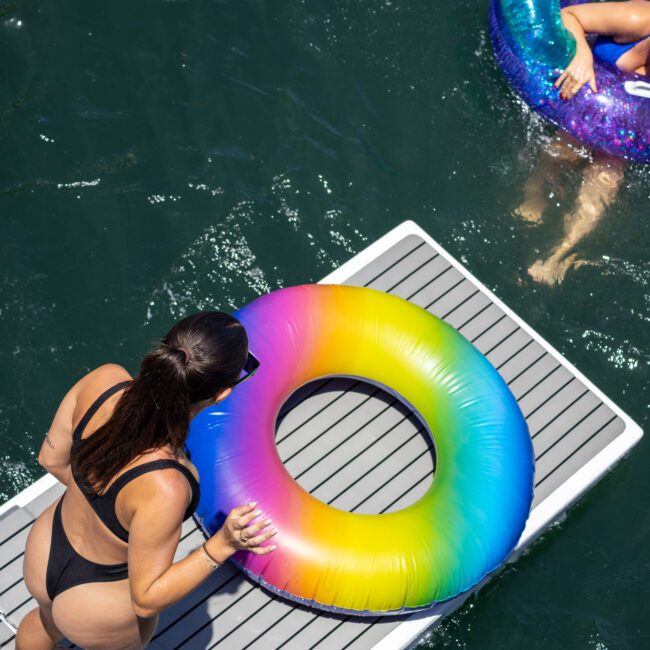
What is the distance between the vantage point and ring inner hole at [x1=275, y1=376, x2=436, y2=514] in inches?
168

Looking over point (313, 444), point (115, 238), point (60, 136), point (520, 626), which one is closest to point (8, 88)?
point (60, 136)

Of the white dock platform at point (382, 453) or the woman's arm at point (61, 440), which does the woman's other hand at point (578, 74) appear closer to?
the white dock platform at point (382, 453)

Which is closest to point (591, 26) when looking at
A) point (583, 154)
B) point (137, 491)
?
point (583, 154)

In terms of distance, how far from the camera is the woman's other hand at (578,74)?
223 inches

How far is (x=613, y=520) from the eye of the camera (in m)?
4.96

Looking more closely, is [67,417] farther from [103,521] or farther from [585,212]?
[585,212]

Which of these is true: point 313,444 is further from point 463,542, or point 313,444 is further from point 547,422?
point 547,422

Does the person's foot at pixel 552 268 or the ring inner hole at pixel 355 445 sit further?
the person's foot at pixel 552 268

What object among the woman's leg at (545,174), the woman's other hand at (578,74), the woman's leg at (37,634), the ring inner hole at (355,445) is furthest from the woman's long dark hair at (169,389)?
the woman's other hand at (578,74)

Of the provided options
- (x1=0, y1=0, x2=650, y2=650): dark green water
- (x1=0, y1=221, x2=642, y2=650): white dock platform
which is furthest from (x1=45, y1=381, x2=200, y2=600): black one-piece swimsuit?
(x1=0, y1=0, x2=650, y2=650): dark green water

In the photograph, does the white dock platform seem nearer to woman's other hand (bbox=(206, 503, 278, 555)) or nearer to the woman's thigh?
the woman's thigh

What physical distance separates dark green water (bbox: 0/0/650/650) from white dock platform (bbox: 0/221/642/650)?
55 cm

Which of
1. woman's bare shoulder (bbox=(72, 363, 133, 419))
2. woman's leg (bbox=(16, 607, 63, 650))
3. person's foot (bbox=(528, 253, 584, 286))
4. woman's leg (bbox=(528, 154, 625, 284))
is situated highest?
woman's bare shoulder (bbox=(72, 363, 133, 419))

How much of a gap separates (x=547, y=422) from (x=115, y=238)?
2.64 m
